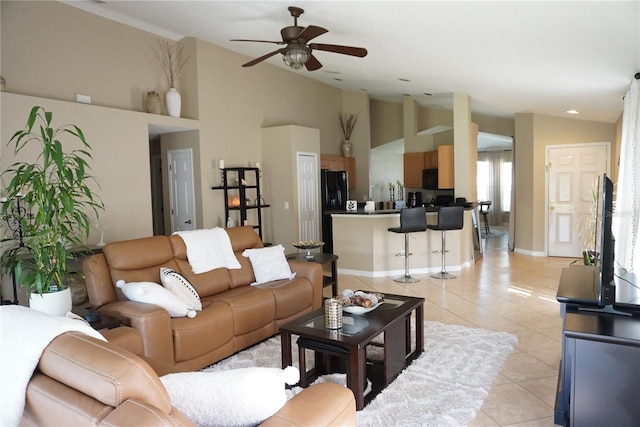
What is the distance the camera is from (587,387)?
2.10m

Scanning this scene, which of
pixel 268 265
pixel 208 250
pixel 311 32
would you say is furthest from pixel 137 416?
pixel 311 32

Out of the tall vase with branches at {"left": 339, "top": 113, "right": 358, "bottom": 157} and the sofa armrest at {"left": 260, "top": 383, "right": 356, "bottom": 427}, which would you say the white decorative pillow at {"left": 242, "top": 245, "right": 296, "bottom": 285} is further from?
the tall vase with branches at {"left": 339, "top": 113, "right": 358, "bottom": 157}

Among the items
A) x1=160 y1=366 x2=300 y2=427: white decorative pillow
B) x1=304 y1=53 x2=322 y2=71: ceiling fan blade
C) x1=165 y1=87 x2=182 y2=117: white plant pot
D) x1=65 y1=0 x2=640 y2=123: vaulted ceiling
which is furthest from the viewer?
x1=165 y1=87 x2=182 y2=117: white plant pot

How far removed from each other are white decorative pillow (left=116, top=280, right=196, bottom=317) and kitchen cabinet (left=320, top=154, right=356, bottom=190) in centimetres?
551

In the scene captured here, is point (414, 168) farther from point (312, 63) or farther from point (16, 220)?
point (16, 220)

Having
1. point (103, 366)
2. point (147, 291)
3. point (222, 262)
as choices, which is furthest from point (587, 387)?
point (222, 262)

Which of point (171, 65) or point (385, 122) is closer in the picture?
point (171, 65)

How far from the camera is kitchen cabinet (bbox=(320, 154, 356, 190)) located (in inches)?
330

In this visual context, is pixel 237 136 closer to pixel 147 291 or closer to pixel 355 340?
pixel 147 291

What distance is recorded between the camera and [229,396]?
1370 millimetres

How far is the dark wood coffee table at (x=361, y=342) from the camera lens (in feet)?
8.65

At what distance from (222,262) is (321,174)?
429cm

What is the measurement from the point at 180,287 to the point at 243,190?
10.8 feet

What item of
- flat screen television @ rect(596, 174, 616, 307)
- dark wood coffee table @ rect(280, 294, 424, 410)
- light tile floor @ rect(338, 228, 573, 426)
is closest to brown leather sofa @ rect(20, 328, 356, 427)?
dark wood coffee table @ rect(280, 294, 424, 410)
